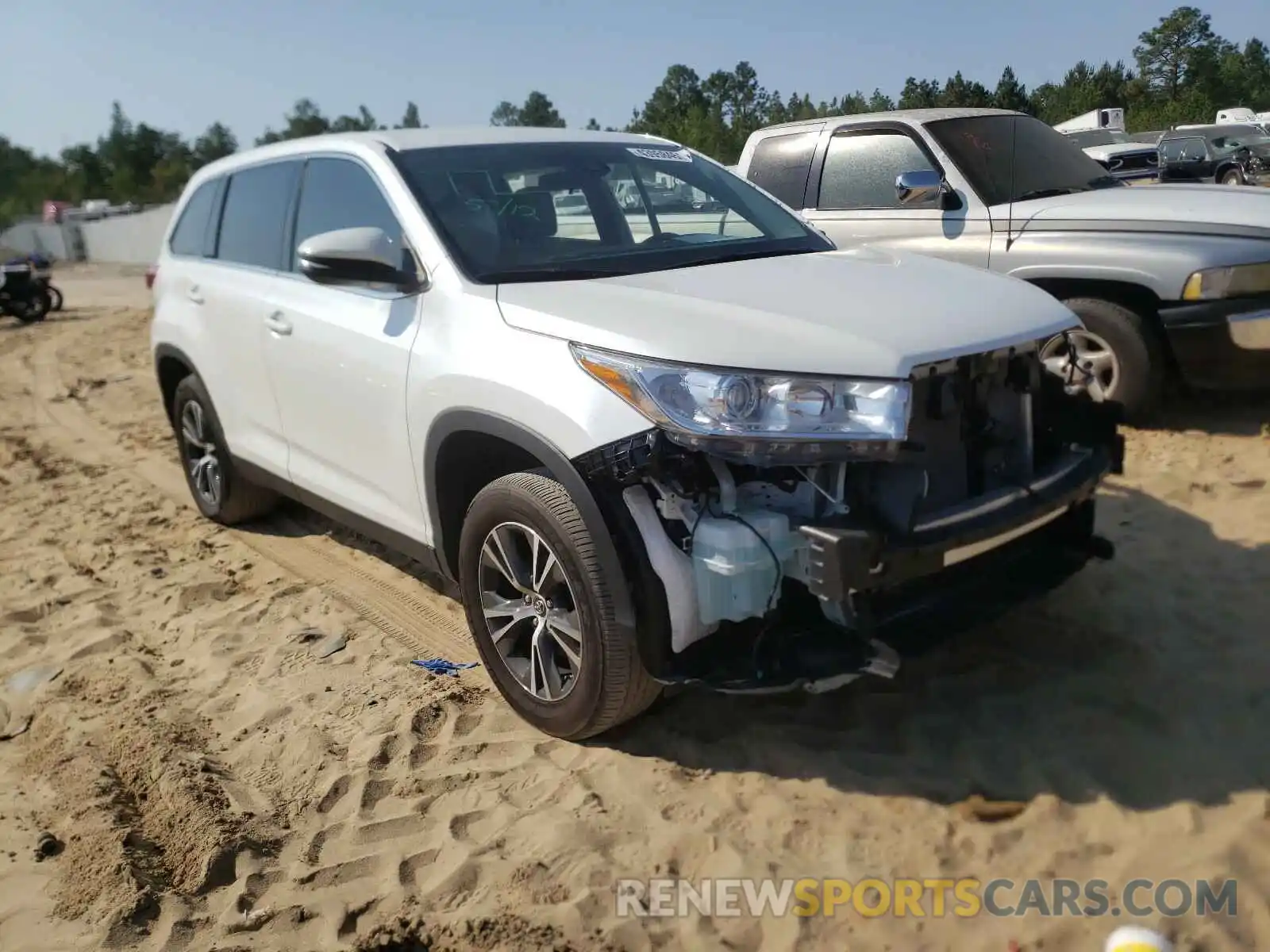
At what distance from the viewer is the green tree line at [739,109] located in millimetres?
10211

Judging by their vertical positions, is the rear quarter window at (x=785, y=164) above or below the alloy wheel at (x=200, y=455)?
above

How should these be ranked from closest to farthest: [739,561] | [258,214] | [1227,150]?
[739,561] < [258,214] < [1227,150]

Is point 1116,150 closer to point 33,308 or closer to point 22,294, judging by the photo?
point 33,308

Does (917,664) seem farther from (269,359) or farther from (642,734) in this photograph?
(269,359)

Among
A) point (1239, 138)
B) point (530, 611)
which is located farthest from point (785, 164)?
point (1239, 138)

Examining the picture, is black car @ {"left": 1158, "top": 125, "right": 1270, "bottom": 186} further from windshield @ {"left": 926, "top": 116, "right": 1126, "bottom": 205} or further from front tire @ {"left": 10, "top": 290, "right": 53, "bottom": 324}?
front tire @ {"left": 10, "top": 290, "right": 53, "bottom": 324}

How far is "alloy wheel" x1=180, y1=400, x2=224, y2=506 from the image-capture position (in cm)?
546

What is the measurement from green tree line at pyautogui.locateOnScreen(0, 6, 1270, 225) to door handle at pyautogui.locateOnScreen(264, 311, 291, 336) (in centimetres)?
124

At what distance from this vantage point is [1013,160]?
6.23 metres

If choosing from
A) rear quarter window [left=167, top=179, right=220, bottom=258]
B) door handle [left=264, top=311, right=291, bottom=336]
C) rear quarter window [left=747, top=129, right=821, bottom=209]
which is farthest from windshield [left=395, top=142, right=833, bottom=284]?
rear quarter window [left=747, top=129, right=821, bottom=209]

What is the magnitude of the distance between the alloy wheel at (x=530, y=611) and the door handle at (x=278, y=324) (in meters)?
1.54

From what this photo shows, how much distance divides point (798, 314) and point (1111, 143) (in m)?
19.3

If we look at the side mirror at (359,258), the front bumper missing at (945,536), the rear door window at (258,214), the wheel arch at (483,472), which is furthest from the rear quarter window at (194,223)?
the front bumper missing at (945,536)

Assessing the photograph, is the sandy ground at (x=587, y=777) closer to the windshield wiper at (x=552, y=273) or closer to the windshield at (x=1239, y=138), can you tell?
the windshield wiper at (x=552, y=273)
